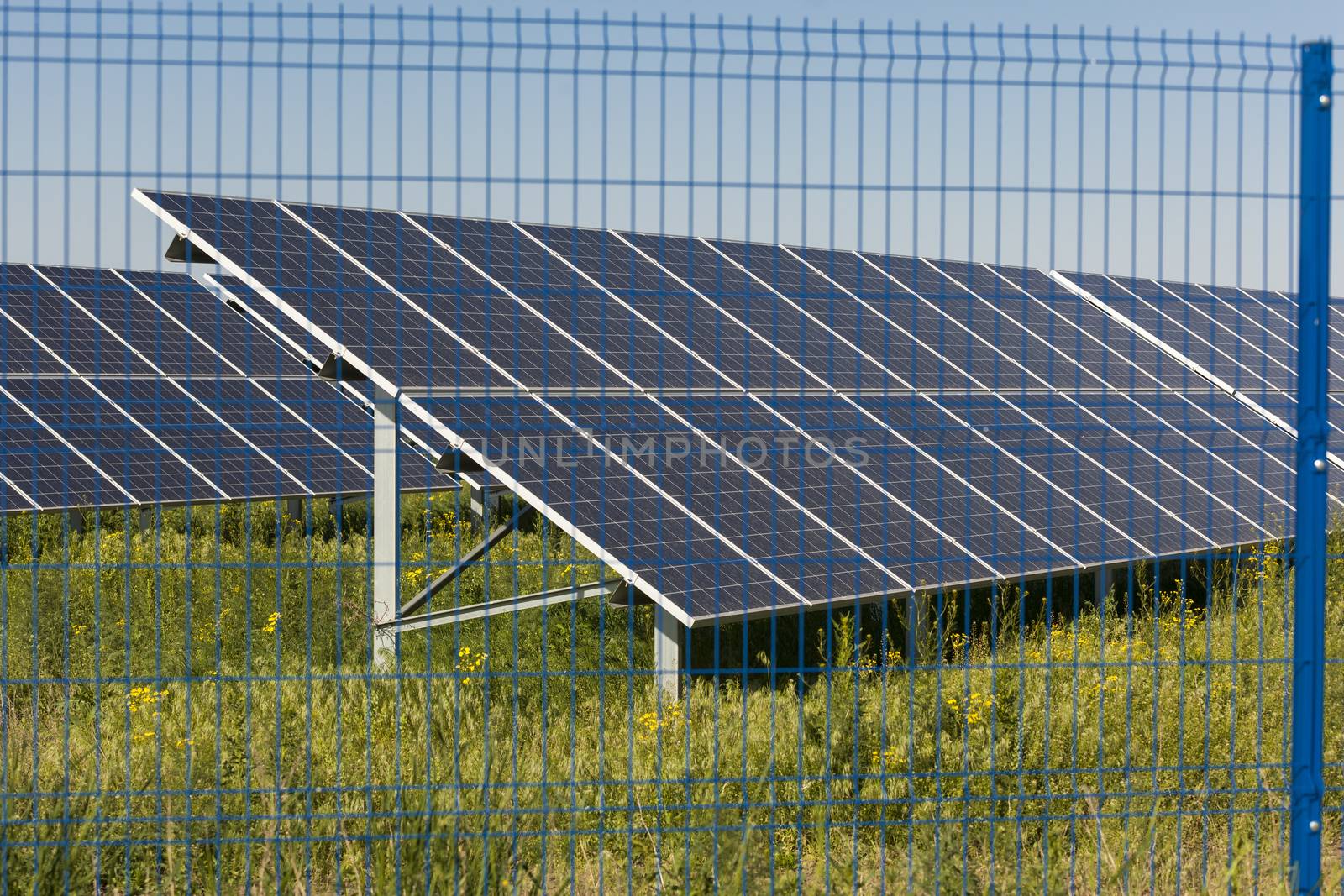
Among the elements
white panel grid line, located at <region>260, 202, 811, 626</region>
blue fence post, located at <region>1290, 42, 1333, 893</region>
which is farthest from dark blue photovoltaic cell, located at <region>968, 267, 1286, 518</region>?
blue fence post, located at <region>1290, 42, 1333, 893</region>

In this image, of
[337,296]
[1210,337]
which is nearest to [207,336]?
[337,296]

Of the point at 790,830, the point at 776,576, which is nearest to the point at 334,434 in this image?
the point at 776,576

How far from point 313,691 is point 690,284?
14.3ft

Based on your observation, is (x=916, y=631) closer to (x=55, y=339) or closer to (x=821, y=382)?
(x=821, y=382)

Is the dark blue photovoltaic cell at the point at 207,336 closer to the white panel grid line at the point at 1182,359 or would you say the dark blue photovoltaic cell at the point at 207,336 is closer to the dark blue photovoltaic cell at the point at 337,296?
the dark blue photovoltaic cell at the point at 337,296

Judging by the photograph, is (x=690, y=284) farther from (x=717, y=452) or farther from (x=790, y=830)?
(x=790, y=830)

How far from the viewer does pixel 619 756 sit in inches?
276

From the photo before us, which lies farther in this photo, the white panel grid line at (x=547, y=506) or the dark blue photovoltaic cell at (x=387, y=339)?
the dark blue photovoltaic cell at (x=387, y=339)

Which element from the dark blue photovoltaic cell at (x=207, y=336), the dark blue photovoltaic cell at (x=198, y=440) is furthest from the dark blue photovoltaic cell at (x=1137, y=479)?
the dark blue photovoltaic cell at (x=207, y=336)

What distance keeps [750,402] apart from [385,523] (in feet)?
8.47

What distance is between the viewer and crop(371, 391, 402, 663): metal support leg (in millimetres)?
8734

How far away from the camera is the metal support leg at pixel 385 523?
873 cm

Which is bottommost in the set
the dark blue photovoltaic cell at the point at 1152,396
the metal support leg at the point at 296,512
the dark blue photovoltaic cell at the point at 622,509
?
the metal support leg at the point at 296,512

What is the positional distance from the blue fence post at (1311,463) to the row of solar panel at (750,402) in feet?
7.02
